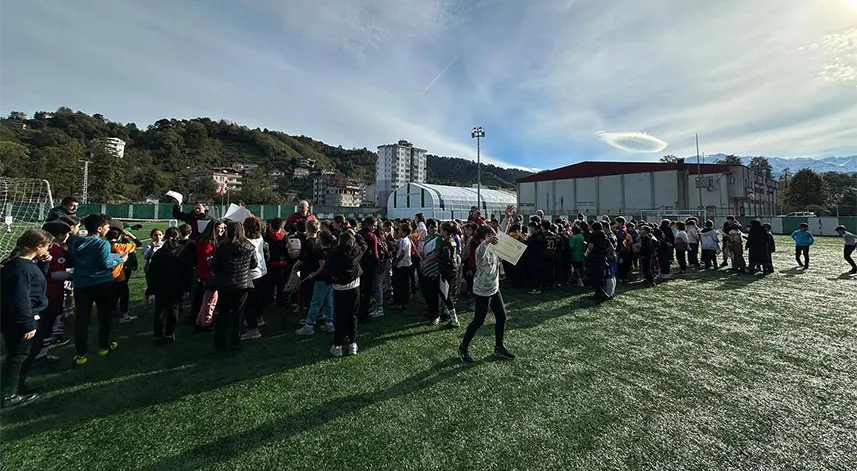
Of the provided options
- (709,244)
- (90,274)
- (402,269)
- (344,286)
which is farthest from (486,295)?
(709,244)

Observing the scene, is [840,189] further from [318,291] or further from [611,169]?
[318,291]

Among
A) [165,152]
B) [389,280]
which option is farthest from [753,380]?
[165,152]

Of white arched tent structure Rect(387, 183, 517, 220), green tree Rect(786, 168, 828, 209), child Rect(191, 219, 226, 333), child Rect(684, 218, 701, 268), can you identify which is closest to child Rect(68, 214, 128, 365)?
child Rect(191, 219, 226, 333)

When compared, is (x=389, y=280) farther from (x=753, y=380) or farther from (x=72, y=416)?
(x=753, y=380)

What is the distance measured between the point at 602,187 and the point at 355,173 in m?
123

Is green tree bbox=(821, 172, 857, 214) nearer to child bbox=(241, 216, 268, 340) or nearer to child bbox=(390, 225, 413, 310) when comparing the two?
child bbox=(390, 225, 413, 310)

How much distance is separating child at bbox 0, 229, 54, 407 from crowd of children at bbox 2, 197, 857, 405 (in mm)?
10

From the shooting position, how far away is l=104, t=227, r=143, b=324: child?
4770 millimetres

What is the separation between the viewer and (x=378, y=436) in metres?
3.18

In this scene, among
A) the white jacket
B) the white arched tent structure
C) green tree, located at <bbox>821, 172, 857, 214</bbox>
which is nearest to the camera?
the white jacket

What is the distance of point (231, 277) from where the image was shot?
4645 millimetres

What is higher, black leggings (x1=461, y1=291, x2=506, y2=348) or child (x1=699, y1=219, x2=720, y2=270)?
child (x1=699, y1=219, x2=720, y2=270)

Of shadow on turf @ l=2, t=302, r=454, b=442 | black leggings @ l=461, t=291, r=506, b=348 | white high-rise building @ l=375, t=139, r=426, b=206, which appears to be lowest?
shadow on turf @ l=2, t=302, r=454, b=442

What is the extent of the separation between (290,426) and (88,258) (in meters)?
3.31
